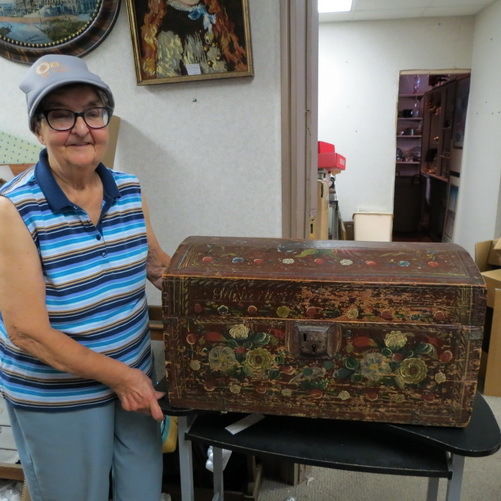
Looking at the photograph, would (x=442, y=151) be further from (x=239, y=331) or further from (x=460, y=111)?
(x=239, y=331)

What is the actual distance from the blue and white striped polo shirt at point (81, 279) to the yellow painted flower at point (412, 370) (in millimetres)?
597

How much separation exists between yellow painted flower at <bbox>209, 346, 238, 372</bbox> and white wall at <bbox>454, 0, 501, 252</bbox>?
3110 mm

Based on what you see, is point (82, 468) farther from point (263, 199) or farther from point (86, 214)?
point (263, 199)

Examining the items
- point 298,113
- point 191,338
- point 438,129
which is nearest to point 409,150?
point 438,129

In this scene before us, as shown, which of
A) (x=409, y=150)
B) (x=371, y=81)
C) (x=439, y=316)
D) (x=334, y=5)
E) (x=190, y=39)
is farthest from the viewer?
(x=409, y=150)

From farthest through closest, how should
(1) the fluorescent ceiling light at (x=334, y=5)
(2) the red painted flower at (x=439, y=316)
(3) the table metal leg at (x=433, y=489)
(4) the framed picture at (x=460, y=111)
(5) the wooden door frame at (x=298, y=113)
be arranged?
(4) the framed picture at (x=460, y=111) → (1) the fluorescent ceiling light at (x=334, y=5) → (5) the wooden door frame at (x=298, y=113) → (3) the table metal leg at (x=433, y=489) → (2) the red painted flower at (x=439, y=316)

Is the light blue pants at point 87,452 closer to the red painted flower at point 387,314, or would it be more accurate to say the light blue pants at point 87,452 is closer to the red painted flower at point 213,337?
the red painted flower at point 213,337

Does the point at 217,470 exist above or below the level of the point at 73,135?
below

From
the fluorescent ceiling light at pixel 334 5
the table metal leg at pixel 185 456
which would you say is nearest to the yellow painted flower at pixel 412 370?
the table metal leg at pixel 185 456

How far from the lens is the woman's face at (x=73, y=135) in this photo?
88 cm

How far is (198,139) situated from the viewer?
5.10ft

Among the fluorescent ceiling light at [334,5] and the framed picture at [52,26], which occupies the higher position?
the fluorescent ceiling light at [334,5]

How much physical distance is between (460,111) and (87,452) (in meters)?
4.73

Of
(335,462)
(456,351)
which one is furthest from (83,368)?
(456,351)
